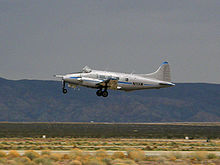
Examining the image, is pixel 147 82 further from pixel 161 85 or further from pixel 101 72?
pixel 101 72

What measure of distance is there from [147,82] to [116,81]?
5514 millimetres

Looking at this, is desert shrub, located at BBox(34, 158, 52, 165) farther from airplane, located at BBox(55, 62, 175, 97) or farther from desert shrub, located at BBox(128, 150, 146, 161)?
airplane, located at BBox(55, 62, 175, 97)

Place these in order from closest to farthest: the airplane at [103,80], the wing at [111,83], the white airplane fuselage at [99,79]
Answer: the wing at [111,83], the airplane at [103,80], the white airplane fuselage at [99,79]

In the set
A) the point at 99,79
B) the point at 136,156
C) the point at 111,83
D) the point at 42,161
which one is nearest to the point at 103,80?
the point at 99,79

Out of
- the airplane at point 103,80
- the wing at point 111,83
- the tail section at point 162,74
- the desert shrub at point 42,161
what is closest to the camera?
the desert shrub at point 42,161

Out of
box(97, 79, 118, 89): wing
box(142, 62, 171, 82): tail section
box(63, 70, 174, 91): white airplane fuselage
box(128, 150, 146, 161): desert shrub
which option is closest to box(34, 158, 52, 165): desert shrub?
box(128, 150, 146, 161): desert shrub

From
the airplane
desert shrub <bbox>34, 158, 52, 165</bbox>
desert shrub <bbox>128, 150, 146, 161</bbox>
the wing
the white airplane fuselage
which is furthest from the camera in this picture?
the white airplane fuselage

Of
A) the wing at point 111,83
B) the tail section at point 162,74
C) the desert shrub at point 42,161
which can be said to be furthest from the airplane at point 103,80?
the desert shrub at point 42,161

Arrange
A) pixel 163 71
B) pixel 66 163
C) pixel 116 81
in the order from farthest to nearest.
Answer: pixel 163 71, pixel 116 81, pixel 66 163

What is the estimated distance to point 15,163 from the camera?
Answer: 40.2 meters

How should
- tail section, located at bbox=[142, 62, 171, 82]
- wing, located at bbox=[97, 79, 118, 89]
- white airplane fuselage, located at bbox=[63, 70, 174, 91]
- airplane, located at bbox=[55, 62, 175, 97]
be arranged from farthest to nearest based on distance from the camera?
tail section, located at bbox=[142, 62, 171, 82], white airplane fuselage, located at bbox=[63, 70, 174, 91], airplane, located at bbox=[55, 62, 175, 97], wing, located at bbox=[97, 79, 118, 89]

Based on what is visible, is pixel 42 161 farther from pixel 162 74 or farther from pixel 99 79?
pixel 162 74

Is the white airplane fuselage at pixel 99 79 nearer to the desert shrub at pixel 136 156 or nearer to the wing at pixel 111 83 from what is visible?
the wing at pixel 111 83

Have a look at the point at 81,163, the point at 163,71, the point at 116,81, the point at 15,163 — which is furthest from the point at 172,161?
the point at 163,71
